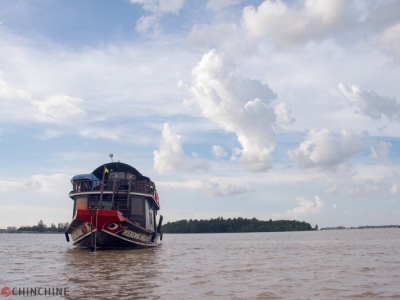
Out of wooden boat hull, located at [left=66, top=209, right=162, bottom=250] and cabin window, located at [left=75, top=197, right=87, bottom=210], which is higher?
cabin window, located at [left=75, top=197, right=87, bottom=210]

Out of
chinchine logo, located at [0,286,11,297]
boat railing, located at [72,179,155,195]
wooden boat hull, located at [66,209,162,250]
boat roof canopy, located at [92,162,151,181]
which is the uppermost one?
boat roof canopy, located at [92,162,151,181]

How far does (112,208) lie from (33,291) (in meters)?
15.4

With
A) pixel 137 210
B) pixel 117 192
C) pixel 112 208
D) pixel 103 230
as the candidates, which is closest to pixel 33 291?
pixel 103 230

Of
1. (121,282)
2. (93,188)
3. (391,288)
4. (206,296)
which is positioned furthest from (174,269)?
(93,188)

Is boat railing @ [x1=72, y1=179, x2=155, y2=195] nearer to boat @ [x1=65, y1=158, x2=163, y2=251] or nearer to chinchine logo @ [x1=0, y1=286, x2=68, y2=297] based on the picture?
boat @ [x1=65, y1=158, x2=163, y2=251]

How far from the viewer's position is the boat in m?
25.5

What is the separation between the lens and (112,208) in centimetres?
2777

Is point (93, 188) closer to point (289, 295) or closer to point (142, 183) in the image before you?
point (142, 183)

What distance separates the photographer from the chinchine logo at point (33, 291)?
39.0 feet

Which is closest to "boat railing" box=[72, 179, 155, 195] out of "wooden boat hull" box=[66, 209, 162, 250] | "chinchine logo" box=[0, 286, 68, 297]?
"wooden boat hull" box=[66, 209, 162, 250]

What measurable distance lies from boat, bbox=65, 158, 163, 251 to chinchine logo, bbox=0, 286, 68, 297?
12.0 meters

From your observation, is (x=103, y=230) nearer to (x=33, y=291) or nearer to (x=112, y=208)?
(x=112, y=208)

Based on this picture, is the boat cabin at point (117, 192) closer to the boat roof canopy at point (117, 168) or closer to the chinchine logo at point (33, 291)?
the boat roof canopy at point (117, 168)

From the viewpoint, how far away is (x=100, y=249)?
26.8 m
